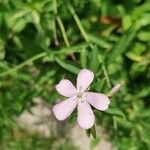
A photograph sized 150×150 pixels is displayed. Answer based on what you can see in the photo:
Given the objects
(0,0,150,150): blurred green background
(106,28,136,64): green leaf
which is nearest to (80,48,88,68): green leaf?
(0,0,150,150): blurred green background

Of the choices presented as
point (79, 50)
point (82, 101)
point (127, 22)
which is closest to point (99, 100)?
point (82, 101)

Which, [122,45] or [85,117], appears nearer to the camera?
[85,117]

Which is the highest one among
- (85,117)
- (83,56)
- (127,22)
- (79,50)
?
(127,22)

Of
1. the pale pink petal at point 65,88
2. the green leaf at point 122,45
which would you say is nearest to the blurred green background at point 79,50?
the green leaf at point 122,45

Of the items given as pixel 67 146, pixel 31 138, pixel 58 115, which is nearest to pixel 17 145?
pixel 31 138

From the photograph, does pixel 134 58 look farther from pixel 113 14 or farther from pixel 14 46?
pixel 14 46

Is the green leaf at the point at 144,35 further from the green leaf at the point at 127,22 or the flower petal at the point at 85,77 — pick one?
the flower petal at the point at 85,77

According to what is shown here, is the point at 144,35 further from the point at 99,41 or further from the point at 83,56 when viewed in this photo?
the point at 83,56
